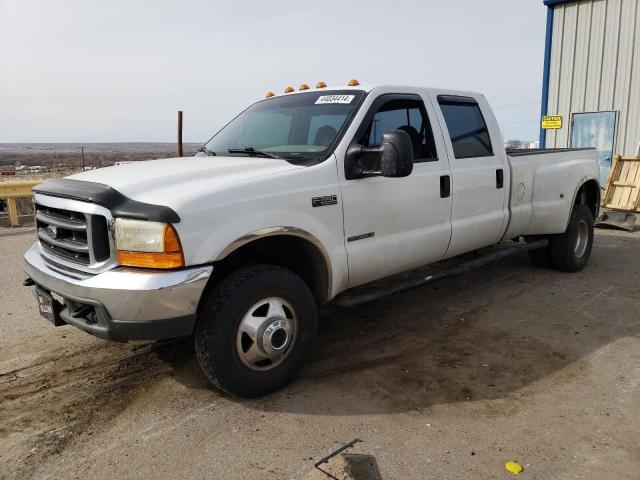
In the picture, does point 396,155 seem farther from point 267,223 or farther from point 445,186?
point 445,186


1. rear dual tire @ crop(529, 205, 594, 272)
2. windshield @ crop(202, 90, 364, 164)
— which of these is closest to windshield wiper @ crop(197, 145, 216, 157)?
windshield @ crop(202, 90, 364, 164)

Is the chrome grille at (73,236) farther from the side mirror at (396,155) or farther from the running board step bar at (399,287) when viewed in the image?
the side mirror at (396,155)

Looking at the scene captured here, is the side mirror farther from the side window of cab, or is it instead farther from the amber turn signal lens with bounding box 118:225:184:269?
the amber turn signal lens with bounding box 118:225:184:269

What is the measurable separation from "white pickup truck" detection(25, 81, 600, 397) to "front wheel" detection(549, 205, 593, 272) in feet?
5.15

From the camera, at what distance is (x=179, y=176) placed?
3.21 m

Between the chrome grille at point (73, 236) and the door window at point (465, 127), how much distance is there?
2905 millimetres

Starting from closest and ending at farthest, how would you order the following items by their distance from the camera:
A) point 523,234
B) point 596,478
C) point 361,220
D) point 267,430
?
point 596,478
point 267,430
point 361,220
point 523,234

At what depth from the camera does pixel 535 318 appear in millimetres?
4699

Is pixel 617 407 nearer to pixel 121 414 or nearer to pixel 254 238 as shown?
pixel 254 238

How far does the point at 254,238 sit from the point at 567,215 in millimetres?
4174

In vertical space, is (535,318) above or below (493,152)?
below

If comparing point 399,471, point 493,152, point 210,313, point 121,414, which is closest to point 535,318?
point 493,152

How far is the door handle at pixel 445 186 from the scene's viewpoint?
14.0 ft

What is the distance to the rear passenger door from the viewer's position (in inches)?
177
